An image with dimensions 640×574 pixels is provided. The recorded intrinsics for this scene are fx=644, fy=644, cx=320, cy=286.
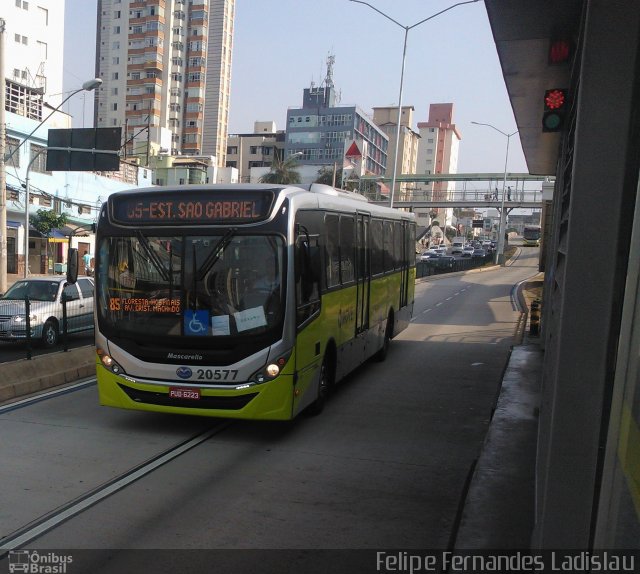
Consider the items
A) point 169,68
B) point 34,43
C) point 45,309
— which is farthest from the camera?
point 169,68

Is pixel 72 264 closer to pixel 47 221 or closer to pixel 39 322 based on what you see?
pixel 39 322

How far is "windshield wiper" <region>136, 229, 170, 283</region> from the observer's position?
766 cm

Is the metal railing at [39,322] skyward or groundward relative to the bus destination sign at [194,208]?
groundward

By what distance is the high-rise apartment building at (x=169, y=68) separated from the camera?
91.3 meters

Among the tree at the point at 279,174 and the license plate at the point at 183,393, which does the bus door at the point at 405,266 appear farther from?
the tree at the point at 279,174

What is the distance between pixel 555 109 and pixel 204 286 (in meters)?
4.84

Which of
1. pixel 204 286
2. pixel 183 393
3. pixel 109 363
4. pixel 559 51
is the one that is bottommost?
pixel 183 393

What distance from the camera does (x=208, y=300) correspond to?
753 cm

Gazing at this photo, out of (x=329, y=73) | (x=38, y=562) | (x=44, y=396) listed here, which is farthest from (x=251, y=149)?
(x=38, y=562)

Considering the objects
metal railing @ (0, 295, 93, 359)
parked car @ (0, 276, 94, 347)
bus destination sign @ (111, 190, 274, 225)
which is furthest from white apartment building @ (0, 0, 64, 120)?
bus destination sign @ (111, 190, 274, 225)

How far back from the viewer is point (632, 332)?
2.53 m

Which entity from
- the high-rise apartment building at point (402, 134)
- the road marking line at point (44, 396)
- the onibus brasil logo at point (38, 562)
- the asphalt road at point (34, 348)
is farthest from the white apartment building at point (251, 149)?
the onibus brasil logo at point (38, 562)

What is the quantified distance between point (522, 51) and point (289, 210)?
3.55 m

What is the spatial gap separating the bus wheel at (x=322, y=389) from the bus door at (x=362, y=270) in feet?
5.66
